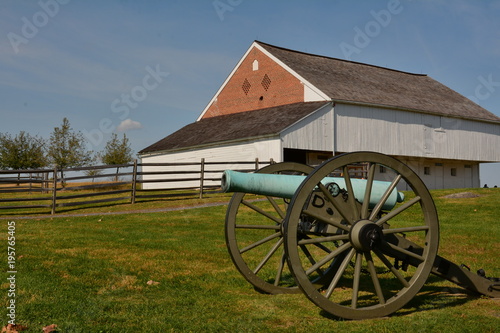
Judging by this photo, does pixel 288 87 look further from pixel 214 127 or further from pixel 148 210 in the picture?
pixel 148 210

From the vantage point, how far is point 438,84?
41.5 m

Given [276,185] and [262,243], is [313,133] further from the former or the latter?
[276,185]

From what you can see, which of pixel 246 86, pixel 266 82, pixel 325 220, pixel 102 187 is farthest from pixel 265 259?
pixel 246 86

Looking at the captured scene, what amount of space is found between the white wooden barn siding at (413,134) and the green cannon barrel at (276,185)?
22.6 meters

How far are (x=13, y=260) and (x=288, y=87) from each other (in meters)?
24.5

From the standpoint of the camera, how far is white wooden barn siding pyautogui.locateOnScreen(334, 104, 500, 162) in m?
29.1

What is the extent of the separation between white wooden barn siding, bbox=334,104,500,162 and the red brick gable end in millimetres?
3316

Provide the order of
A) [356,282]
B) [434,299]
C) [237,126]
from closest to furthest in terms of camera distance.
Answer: [356,282]
[434,299]
[237,126]

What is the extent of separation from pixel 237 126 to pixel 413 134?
10.8 m

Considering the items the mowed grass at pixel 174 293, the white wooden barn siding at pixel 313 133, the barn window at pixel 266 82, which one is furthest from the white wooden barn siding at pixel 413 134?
the mowed grass at pixel 174 293

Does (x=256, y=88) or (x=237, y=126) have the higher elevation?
(x=256, y=88)

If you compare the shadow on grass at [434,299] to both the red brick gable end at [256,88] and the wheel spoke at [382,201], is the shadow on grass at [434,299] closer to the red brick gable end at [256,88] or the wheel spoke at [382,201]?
the wheel spoke at [382,201]

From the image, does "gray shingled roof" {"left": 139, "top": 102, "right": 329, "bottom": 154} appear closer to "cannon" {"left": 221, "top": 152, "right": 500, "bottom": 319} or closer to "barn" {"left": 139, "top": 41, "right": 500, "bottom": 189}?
"barn" {"left": 139, "top": 41, "right": 500, "bottom": 189}

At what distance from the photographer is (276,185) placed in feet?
18.4
